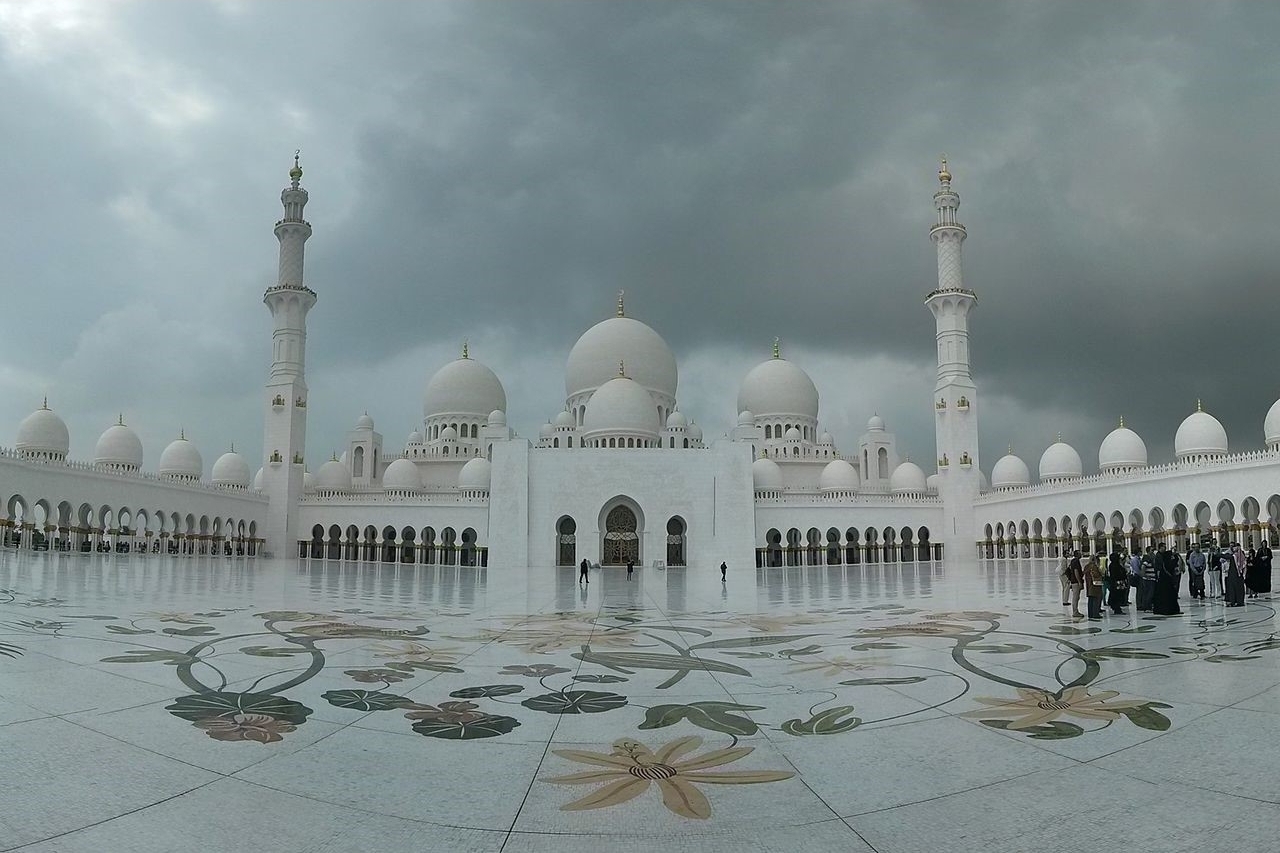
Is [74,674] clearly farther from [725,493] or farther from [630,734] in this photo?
[725,493]

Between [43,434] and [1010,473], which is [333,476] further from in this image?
[1010,473]

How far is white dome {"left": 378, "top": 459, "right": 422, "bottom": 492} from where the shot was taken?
137ft

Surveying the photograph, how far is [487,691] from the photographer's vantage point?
16.4ft

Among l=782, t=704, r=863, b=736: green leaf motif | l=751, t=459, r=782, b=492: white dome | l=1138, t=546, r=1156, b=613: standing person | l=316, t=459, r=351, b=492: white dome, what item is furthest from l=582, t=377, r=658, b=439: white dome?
l=782, t=704, r=863, b=736: green leaf motif

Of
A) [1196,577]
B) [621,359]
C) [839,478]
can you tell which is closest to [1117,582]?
[1196,577]

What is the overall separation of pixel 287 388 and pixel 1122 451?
36748mm

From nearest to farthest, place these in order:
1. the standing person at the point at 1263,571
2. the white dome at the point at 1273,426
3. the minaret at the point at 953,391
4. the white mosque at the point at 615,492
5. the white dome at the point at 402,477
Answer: the standing person at the point at 1263,571
the white dome at the point at 1273,426
the white mosque at the point at 615,492
the minaret at the point at 953,391
the white dome at the point at 402,477

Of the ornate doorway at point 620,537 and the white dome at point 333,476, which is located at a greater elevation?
the white dome at point 333,476

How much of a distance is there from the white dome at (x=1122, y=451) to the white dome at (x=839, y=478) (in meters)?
10.9

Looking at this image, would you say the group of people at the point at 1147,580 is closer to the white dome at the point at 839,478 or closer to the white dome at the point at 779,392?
the white dome at the point at 839,478

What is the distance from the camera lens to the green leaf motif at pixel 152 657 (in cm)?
543

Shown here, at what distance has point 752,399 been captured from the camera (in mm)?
48625

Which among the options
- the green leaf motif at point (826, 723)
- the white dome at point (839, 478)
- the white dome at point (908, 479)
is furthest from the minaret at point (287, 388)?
the green leaf motif at point (826, 723)

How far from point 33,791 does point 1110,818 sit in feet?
12.1
